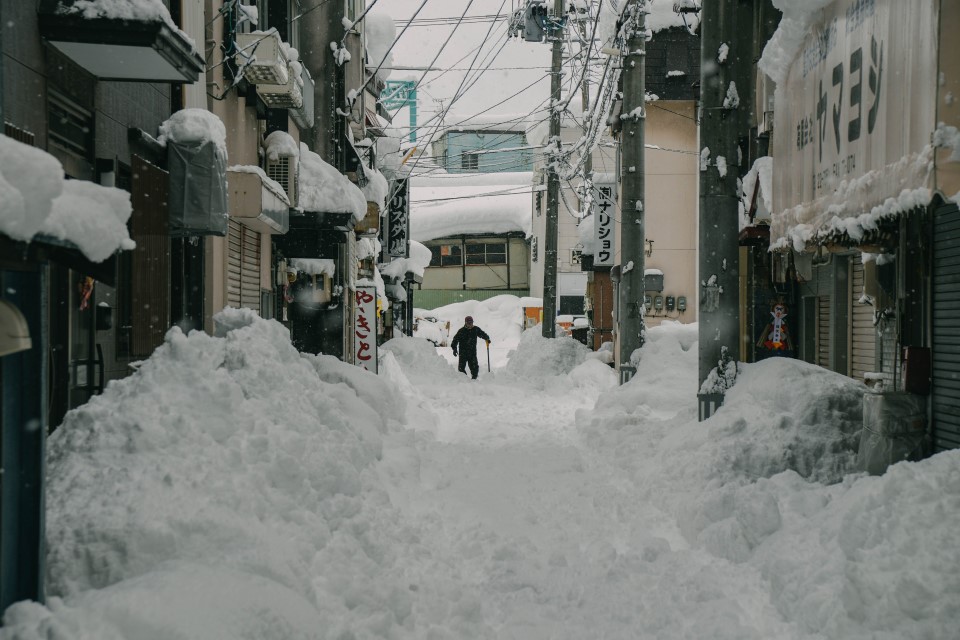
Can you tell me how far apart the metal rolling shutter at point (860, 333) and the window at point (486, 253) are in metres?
43.5

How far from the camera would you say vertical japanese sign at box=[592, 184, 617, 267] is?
22125mm

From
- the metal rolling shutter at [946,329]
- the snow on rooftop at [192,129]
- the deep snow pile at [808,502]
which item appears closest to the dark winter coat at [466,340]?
the deep snow pile at [808,502]

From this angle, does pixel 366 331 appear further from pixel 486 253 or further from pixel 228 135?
pixel 486 253

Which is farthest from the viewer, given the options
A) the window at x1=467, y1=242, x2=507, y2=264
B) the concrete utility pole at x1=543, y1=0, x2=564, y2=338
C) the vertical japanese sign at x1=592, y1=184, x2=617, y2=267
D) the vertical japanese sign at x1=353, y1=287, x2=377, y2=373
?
the window at x1=467, y1=242, x2=507, y2=264

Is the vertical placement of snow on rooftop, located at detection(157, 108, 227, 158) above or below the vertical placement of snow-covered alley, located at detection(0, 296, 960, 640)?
above

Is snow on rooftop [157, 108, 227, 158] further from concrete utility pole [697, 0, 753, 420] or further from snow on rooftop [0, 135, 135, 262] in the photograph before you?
concrete utility pole [697, 0, 753, 420]

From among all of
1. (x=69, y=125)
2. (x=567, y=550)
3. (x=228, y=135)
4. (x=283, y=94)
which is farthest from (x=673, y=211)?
(x=69, y=125)

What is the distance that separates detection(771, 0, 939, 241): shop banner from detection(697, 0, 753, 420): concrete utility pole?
55 cm

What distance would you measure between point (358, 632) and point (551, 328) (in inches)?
878

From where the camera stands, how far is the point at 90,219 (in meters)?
3.65

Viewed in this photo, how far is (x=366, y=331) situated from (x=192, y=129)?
7.45 metres

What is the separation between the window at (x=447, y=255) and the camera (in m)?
55.4

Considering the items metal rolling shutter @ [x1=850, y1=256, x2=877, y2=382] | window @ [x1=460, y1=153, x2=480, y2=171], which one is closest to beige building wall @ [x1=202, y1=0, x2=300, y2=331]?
metal rolling shutter @ [x1=850, y1=256, x2=877, y2=382]

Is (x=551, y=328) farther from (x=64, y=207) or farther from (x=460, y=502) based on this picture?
(x=64, y=207)
